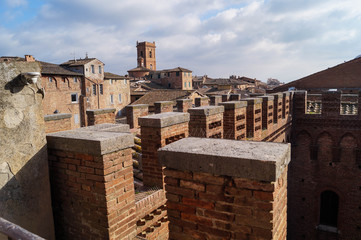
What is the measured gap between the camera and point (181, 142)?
10.1 feet

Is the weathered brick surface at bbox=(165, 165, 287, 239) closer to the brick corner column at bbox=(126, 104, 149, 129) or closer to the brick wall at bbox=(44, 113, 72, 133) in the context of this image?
the brick wall at bbox=(44, 113, 72, 133)

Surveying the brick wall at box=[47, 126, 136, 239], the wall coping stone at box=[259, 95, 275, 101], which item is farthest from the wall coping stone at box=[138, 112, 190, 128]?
the wall coping stone at box=[259, 95, 275, 101]

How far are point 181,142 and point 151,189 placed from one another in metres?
1.95

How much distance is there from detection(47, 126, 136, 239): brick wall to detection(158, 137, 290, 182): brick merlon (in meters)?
0.86

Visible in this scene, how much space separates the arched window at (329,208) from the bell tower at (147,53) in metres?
86.0

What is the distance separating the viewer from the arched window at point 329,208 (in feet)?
43.0

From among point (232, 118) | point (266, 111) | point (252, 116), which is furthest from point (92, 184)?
point (266, 111)

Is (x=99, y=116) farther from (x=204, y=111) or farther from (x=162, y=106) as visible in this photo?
(x=204, y=111)

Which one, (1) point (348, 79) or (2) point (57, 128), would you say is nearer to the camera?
(2) point (57, 128)

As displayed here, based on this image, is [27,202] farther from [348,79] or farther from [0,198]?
[348,79]

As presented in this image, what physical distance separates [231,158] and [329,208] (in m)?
13.2

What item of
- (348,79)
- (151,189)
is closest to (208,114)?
(151,189)

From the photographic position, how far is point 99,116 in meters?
6.43

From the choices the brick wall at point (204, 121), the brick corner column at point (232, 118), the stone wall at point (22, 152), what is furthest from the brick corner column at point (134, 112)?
the stone wall at point (22, 152)
